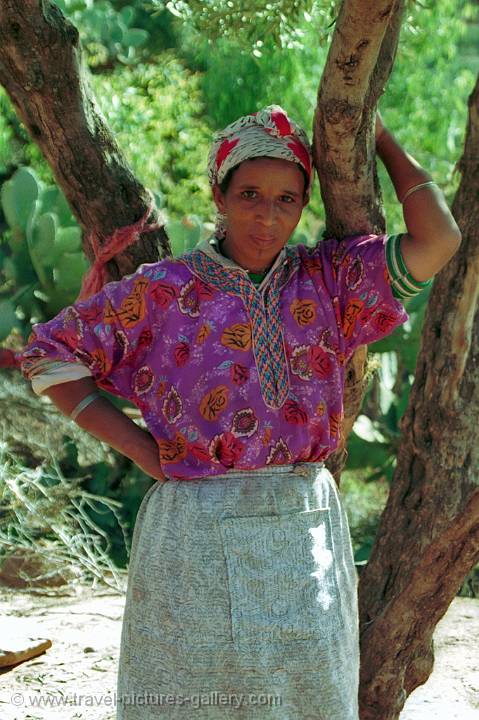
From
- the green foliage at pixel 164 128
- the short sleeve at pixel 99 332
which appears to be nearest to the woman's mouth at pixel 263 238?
the short sleeve at pixel 99 332

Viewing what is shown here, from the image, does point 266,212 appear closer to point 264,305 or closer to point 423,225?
point 264,305

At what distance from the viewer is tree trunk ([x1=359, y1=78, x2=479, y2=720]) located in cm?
276

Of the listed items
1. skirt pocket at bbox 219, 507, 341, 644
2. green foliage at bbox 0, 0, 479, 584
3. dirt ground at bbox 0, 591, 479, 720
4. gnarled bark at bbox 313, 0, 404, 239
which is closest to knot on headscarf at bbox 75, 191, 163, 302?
gnarled bark at bbox 313, 0, 404, 239

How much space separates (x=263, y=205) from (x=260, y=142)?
5.0 inches

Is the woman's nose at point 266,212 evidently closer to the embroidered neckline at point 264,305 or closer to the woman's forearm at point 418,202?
the embroidered neckline at point 264,305

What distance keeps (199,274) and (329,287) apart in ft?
0.90

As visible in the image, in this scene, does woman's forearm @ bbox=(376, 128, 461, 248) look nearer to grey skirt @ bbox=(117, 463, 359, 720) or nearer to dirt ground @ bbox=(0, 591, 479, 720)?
grey skirt @ bbox=(117, 463, 359, 720)

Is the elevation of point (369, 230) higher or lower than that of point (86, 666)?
higher

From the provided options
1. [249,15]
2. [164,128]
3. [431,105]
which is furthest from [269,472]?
[431,105]

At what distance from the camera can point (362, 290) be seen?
225 centimetres

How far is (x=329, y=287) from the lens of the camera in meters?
2.29

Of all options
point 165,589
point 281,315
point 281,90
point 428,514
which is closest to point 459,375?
point 428,514

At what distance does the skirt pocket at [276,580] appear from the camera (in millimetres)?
2145

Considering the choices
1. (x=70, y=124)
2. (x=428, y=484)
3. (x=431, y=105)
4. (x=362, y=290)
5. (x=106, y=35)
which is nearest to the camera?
(x=362, y=290)
